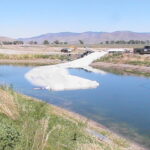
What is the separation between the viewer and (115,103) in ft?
151

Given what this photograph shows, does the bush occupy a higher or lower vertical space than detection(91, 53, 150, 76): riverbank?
higher

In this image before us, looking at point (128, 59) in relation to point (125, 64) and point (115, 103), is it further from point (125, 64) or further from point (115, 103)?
point (115, 103)

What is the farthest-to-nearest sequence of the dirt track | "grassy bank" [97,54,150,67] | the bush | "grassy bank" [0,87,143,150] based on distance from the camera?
"grassy bank" [97,54,150,67], the dirt track, the bush, "grassy bank" [0,87,143,150]

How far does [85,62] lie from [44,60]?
51.1ft

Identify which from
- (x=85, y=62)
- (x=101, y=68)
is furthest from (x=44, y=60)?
(x=101, y=68)

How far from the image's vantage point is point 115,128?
3303 cm

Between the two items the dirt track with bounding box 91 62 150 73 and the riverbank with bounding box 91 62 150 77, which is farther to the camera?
the dirt track with bounding box 91 62 150 73

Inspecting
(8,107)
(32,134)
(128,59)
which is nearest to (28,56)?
(128,59)

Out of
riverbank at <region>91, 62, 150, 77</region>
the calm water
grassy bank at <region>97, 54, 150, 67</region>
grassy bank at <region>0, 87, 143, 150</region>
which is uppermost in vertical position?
grassy bank at <region>0, 87, 143, 150</region>

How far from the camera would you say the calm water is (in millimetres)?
33438

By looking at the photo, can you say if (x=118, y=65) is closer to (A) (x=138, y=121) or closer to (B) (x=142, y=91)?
(B) (x=142, y=91)

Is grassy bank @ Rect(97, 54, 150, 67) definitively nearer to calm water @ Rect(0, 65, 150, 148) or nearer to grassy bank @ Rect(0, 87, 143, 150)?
calm water @ Rect(0, 65, 150, 148)

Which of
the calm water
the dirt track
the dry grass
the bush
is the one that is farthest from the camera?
the dirt track

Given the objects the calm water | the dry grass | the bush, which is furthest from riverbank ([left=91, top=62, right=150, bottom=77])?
the bush
